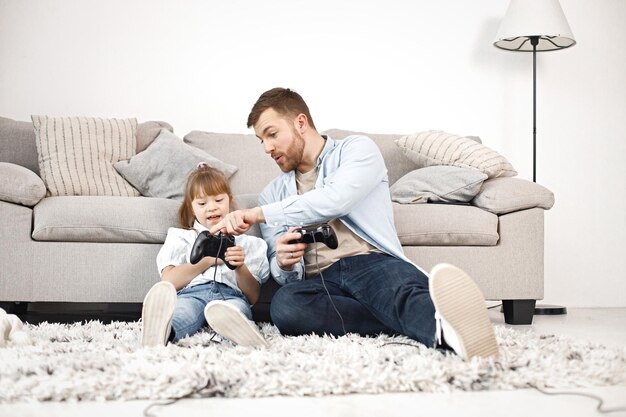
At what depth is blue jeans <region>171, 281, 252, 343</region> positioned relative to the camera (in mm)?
2020

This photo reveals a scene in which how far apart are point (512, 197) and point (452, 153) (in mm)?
357

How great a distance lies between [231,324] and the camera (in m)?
1.77

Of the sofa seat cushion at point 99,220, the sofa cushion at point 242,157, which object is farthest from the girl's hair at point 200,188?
the sofa cushion at point 242,157

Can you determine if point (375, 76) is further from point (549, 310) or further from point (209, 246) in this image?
point (209, 246)

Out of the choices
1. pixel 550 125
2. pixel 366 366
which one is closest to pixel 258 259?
pixel 366 366

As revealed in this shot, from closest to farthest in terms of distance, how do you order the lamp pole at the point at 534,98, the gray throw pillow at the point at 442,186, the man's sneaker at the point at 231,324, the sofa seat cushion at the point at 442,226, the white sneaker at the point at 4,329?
the man's sneaker at the point at 231,324
the white sneaker at the point at 4,329
the sofa seat cushion at the point at 442,226
the gray throw pillow at the point at 442,186
the lamp pole at the point at 534,98

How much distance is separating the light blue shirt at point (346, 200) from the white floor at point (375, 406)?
2.53 feet

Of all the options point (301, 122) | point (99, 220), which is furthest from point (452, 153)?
point (99, 220)

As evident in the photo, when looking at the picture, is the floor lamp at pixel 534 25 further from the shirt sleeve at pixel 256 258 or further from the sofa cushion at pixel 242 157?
the shirt sleeve at pixel 256 258

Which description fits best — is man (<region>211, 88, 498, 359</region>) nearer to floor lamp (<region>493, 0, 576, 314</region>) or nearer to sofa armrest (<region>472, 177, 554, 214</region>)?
sofa armrest (<region>472, 177, 554, 214</region>)

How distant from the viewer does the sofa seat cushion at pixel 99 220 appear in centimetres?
259

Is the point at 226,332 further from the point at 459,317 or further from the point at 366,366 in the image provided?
the point at 459,317

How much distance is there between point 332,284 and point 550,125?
245 centimetres

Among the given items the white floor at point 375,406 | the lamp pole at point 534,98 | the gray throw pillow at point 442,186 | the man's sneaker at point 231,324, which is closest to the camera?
the white floor at point 375,406
